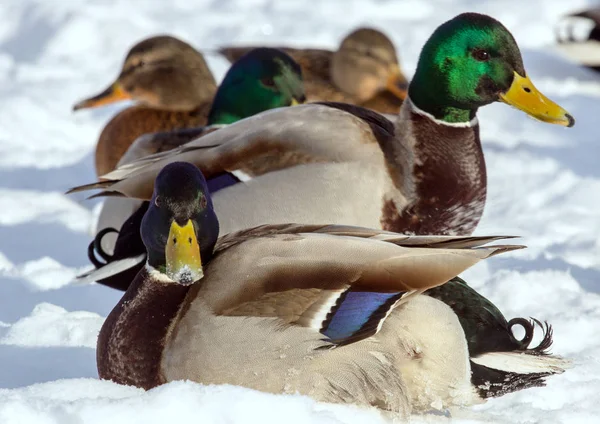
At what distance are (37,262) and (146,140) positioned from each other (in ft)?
2.41

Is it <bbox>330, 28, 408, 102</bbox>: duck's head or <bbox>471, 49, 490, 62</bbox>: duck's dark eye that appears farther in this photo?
<bbox>330, 28, 408, 102</bbox>: duck's head

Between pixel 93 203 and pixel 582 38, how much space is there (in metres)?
5.07

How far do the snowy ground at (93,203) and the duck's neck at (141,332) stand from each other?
0.07m

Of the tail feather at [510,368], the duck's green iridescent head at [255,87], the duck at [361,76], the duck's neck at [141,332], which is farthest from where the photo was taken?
the duck at [361,76]

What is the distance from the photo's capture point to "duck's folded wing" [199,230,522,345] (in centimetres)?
329

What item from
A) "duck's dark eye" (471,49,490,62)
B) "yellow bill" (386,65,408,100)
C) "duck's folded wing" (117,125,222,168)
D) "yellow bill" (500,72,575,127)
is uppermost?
"duck's dark eye" (471,49,490,62)

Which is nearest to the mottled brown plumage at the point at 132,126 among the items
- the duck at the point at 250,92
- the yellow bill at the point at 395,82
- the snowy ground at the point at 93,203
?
the snowy ground at the point at 93,203

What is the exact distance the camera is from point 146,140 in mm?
5523

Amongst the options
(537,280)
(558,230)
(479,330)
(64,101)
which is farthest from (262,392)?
(64,101)

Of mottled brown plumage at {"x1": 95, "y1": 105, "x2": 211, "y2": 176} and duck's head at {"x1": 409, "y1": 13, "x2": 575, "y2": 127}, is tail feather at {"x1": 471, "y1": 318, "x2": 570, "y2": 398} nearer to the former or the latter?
duck's head at {"x1": 409, "y1": 13, "x2": 575, "y2": 127}

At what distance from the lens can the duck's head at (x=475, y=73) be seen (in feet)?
15.0

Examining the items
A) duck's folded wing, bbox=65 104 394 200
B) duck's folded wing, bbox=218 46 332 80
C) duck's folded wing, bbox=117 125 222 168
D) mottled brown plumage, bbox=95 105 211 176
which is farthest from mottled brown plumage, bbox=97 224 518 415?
duck's folded wing, bbox=218 46 332 80

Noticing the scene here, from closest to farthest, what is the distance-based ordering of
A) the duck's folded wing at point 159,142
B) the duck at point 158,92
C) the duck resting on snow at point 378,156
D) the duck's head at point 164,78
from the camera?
1. the duck resting on snow at point 378,156
2. the duck's folded wing at point 159,142
3. the duck at point 158,92
4. the duck's head at point 164,78

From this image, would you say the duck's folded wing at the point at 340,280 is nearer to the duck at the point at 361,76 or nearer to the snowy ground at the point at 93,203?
the snowy ground at the point at 93,203
